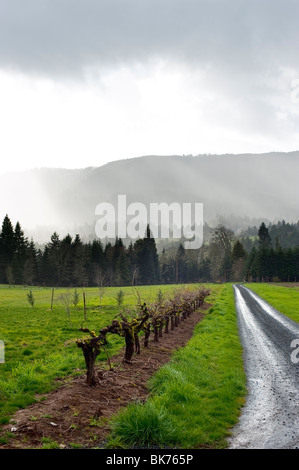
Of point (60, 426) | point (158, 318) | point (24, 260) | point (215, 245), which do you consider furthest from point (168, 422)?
point (215, 245)

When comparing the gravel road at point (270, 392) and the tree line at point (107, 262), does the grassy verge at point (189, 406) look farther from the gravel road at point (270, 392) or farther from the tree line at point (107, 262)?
the tree line at point (107, 262)

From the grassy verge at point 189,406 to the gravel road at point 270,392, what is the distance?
358 millimetres

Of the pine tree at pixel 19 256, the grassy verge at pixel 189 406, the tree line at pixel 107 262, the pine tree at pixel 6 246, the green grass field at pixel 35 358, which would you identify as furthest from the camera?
the tree line at pixel 107 262

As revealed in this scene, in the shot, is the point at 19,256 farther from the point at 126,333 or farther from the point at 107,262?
the point at 126,333

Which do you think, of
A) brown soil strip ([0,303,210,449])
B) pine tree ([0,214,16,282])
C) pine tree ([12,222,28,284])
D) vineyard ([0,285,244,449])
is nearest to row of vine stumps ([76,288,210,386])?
vineyard ([0,285,244,449])

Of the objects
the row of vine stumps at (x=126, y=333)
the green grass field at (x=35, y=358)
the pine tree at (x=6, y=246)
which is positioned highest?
the pine tree at (x=6, y=246)

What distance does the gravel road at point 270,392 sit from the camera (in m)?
7.45

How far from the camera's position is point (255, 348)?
59.3 feet

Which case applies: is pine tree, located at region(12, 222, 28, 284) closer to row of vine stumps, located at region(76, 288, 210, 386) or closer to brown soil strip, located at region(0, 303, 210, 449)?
row of vine stumps, located at region(76, 288, 210, 386)

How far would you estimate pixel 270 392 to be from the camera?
11.0 metres

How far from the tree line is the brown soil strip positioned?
81329 millimetres

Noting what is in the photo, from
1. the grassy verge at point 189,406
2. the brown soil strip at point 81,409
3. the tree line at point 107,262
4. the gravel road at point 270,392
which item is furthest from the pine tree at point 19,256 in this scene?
the brown soil strip at point 81,409

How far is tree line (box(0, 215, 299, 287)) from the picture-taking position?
10575 cm

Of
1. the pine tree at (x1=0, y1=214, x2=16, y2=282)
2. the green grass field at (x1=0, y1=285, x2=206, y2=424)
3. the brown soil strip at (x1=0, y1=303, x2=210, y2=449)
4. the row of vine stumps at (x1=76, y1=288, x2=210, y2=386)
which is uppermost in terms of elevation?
the pine tree at (x1=0, y1=214, x2=16, y2=282)
